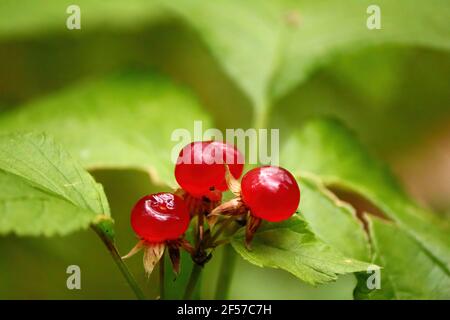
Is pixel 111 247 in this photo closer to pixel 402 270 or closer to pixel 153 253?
pixel 153 253

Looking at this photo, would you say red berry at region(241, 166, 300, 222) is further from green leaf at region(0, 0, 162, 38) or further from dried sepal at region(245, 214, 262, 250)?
green leaf at region(0, 0, 162, 38)

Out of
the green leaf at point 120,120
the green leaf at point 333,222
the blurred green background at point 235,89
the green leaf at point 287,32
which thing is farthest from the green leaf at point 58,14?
the green leaf at point 333,222

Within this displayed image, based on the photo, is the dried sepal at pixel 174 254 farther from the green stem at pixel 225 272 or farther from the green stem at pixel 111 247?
the green stem at pixel 225 272

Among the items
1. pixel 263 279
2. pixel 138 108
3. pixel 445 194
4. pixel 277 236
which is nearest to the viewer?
pixel 277 236

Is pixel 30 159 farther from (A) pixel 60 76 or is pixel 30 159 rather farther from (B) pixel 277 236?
(A) pixel 60 76

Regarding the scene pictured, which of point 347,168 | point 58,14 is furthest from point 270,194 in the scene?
point 58,14

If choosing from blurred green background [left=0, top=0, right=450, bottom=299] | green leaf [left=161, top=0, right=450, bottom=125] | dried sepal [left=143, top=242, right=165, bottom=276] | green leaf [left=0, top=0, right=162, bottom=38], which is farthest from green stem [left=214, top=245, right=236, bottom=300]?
green leaf [left=0, top=0, right=162, bottom=38]

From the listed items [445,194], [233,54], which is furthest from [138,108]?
[445,194]

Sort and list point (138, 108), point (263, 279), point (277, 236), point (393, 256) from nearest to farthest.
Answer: point (277, 236) < point (393, 256) < point (138, 108) < point (263, 279)
